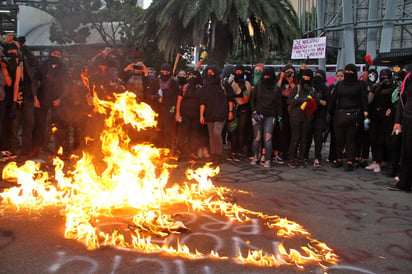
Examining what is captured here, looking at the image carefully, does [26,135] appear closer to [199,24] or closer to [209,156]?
[209,156]

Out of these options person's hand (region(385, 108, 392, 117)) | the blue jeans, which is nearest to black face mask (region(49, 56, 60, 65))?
the blue jeans

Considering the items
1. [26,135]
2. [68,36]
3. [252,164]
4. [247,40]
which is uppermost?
[68,36]

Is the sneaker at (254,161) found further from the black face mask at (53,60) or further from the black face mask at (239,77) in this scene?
the black face mask at (53,60)

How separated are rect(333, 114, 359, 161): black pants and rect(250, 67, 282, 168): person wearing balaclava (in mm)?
1194

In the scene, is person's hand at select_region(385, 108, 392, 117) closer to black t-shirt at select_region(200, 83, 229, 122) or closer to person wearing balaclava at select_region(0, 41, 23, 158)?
black t-shirt at select_region(200, 83, 229, 122)

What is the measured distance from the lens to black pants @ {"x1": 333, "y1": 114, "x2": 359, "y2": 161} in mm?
7688

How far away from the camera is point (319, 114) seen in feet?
27.0

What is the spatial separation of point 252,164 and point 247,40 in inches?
321

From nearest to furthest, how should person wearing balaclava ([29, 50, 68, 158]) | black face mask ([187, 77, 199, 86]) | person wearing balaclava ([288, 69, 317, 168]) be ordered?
person wearing balaclava ([29, 50, 68, 158]), person wearing balaclava ([288, 69, 317, 168]), black face mask ([187, 77, 199, 86])

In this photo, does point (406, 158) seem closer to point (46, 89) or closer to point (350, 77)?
point (350, 77)

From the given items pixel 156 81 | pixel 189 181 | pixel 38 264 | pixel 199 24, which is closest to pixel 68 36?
pixel 199 24

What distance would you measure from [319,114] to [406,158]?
8.07 feet

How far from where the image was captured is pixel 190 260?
3.23 meters

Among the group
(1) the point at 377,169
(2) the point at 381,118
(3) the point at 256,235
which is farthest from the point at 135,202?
(2) the point at 381,118
